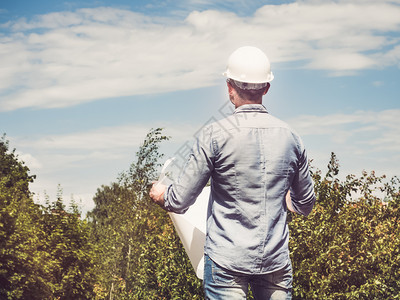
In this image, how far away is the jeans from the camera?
304 centimetres

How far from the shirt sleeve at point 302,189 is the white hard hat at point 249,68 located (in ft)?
1.83

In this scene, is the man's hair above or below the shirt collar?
above

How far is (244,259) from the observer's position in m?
3.03

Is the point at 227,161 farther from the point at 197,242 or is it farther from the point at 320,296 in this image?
the point at 320,296

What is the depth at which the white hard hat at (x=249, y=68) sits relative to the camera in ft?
10.4

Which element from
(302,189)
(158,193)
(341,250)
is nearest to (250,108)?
(302,189)

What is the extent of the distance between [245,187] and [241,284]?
1.87 feet

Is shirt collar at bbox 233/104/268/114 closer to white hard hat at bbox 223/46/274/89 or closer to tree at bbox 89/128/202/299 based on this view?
white hard hat at bbox 223/46/274/89

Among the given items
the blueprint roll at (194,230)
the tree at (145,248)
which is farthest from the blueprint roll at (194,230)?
the tree at (145,248)

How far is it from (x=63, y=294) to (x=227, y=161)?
30917 mm

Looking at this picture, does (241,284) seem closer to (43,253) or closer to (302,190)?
(302,190)

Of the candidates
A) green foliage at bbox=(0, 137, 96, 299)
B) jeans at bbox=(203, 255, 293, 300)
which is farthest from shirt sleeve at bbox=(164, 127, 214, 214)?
green foliage at bbox=(0, 137, 96, 299)

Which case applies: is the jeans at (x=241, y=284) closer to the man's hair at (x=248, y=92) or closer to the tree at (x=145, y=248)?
the man's hair at (x=248, y=92)

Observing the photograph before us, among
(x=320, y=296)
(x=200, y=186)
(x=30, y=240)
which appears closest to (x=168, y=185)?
(x=200, y=186)
